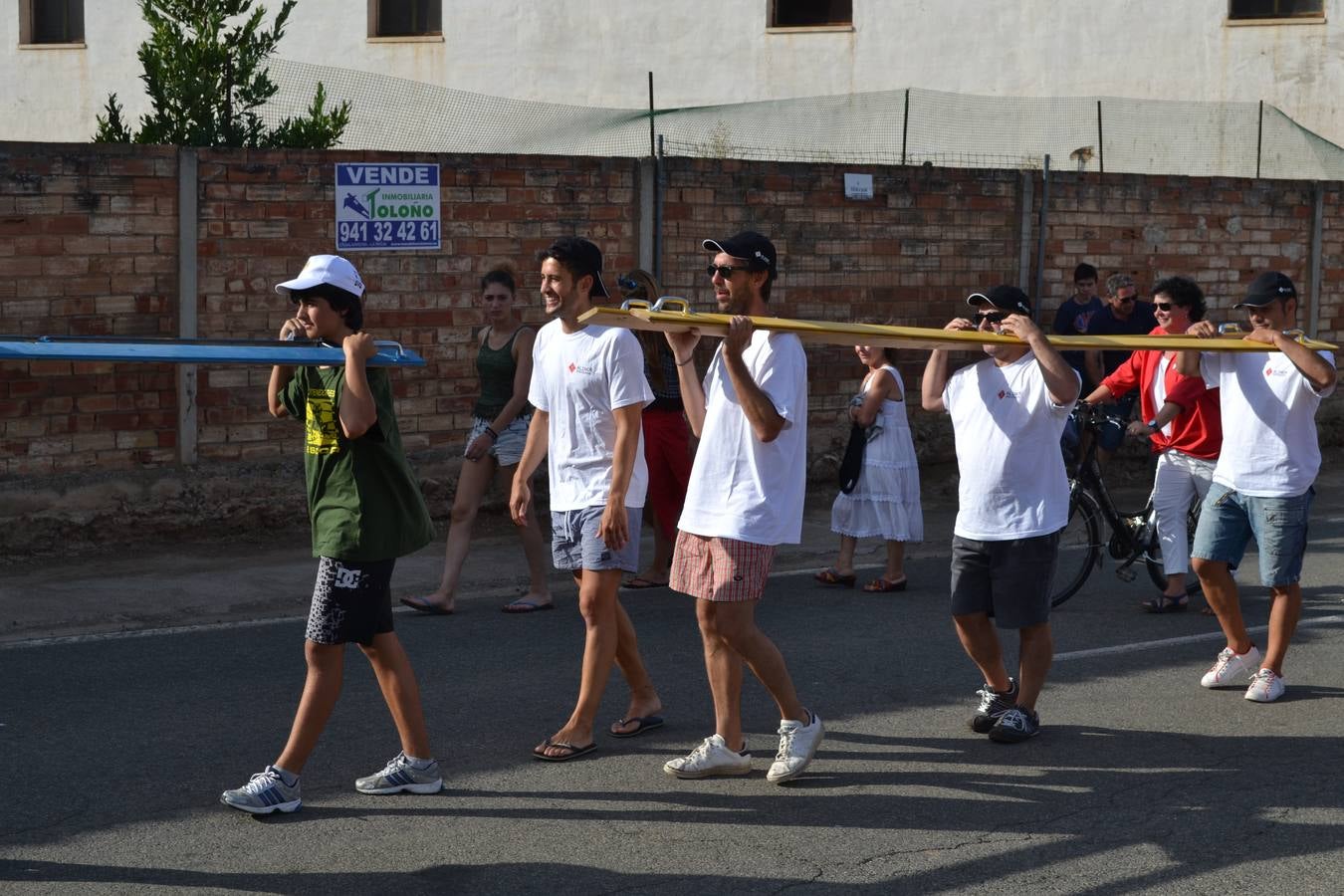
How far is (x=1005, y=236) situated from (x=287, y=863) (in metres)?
10.7

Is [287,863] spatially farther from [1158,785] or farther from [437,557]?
[437,557]

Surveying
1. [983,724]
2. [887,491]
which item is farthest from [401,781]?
[887,491]

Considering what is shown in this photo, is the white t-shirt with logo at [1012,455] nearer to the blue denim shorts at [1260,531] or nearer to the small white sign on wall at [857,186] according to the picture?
the blue denim shorts at [1260,531]

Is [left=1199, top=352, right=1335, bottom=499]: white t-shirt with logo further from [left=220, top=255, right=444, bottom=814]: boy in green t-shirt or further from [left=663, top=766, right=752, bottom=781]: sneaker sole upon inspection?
[left=220, top=255, right=444, bottom=814]: boy in green t-shirt

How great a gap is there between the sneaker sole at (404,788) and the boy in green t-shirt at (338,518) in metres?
0.27

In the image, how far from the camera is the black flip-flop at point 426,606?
28.2 ft

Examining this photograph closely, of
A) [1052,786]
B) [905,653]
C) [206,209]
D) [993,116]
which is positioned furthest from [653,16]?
[1052,786]

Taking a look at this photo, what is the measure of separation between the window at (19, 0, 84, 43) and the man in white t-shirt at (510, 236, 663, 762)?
21294 millimetres

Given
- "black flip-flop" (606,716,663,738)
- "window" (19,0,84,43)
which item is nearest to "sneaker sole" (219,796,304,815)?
"black flip-flop" (606,716,663,738)

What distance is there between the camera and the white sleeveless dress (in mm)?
9391

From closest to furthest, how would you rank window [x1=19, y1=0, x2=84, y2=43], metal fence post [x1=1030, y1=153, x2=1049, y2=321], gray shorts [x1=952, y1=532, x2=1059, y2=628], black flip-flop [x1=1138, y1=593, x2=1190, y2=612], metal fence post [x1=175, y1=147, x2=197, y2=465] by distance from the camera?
gray shorts [x1=952, y1=532, x2=1059, y2=628], black flip-flop [x1=1138, y1=593, x2=1190, y2=612], metal fence post [x1=175, y1=147, x2=197, y2=465], metal fence post [x1=1030, y1=153, x2=1049, y2=321], window [x1=19, y1=0, x2=84, y2=43]

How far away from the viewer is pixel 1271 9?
21.8m

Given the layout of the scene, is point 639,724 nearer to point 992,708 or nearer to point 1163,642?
point 992,708

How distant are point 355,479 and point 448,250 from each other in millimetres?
6210
